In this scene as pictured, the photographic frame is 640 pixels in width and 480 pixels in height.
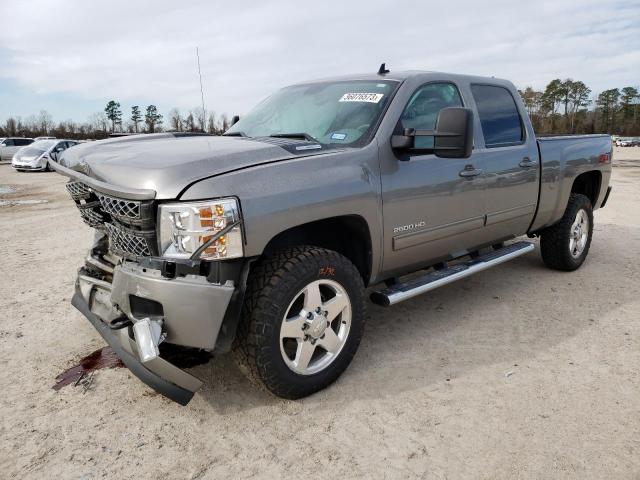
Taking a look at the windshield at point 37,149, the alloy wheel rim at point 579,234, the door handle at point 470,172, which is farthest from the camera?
the windshield at point 37,149

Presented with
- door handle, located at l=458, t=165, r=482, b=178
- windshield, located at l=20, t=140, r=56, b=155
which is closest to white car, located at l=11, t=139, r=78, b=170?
windshield, located at l=20, t=140, r=56, b=155

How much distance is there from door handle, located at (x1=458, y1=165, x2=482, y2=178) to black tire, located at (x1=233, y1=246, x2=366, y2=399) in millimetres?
1321

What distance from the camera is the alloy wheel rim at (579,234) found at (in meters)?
5.25

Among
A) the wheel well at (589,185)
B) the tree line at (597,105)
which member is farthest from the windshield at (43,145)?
the tree line at (597,105)

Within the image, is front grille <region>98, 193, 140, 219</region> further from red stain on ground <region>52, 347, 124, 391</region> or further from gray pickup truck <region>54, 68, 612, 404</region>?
red stain on ground <region>52, 347, 124, 391</region>

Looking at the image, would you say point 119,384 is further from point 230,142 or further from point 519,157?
point 519,157

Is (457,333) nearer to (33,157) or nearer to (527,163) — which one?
(527,163)

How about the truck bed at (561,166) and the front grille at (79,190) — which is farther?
the truck bed at (561,166)

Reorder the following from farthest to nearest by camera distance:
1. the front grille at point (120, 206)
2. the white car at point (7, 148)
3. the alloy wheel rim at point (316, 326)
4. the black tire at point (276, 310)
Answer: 1. the white car at point (7, 148)
2. the alloy wheel rim at point (316, 326)
3. the black tire at point (276, 310)
4. the front grille at point (120, 206)

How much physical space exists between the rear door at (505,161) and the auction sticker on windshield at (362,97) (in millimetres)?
929

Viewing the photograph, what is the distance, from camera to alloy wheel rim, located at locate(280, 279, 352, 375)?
272 centimetres

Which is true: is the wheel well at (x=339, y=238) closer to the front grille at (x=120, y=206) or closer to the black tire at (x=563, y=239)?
the front grille at (x=120, y=206)

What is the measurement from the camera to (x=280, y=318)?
2590mm

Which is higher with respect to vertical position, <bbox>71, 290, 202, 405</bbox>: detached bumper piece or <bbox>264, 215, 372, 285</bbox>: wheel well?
<bbox>264, 215, 372, 285</bbox>: wheel well
